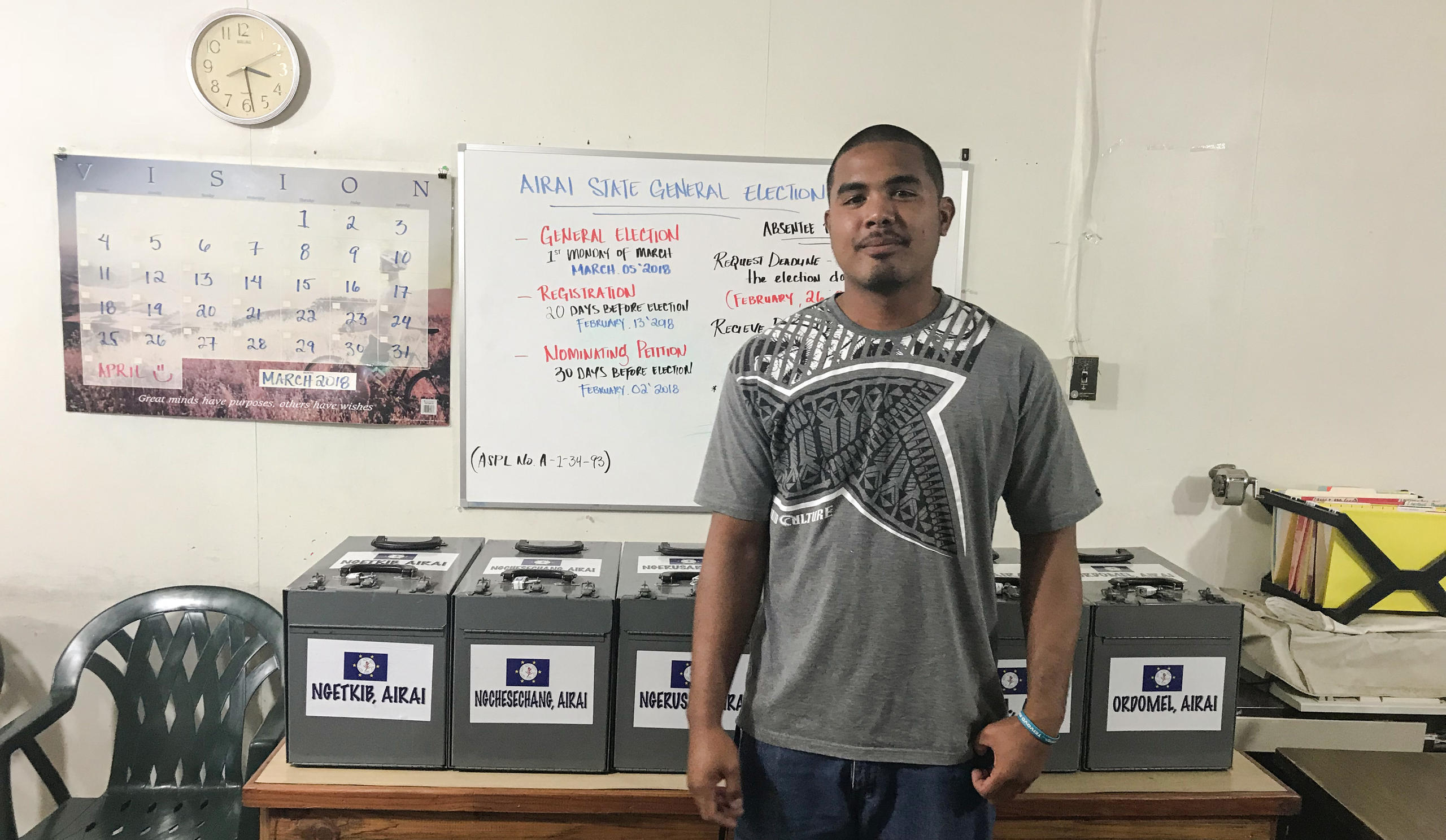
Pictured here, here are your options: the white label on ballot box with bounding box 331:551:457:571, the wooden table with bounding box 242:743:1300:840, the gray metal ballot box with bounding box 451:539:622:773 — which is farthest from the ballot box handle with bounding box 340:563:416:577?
the wooden table with bounding box 242:743:1300:840

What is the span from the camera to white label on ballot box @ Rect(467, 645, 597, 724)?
1.43 metres

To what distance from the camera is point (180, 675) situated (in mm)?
1816

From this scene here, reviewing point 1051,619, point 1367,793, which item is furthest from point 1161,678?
point 1051,619

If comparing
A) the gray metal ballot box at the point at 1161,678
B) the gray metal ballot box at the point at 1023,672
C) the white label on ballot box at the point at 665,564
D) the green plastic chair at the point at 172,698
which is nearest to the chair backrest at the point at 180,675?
the green plastic chair at the point at 172,698

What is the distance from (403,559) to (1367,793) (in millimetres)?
1824

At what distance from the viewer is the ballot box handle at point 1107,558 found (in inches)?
65.7

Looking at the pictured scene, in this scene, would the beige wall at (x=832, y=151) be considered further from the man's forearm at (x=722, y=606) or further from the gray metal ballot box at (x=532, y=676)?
the man's forearm at (x=722, y=606)

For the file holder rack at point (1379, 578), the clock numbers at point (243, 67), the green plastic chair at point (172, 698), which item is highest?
the clock numbers at point (243, 67)

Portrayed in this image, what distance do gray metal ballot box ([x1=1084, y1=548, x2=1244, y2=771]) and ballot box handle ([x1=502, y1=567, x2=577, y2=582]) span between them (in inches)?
37.5

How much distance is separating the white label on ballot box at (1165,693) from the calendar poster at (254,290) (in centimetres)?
158

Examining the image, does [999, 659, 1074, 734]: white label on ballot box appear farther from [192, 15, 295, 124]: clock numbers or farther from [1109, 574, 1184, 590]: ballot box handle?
[192, 15, 295, 124]: clock numbers

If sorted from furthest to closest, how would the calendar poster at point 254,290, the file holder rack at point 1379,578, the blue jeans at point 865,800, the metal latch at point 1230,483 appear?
the metal latch at point 1230,483
the calendar poster at point 254,290
the file holder rack at point 1379,578
the blue jeans at point 865,800

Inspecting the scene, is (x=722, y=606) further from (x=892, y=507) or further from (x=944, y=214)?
(x=944, y=214)

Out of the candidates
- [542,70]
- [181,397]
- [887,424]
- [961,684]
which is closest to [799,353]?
[887,424]
